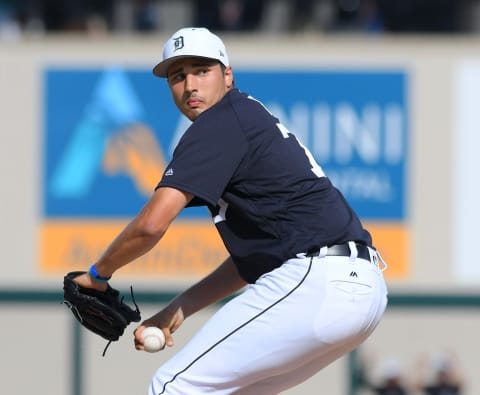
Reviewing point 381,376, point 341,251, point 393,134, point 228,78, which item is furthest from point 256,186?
point 393,134

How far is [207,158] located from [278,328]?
1.95 feet

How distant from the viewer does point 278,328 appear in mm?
4133

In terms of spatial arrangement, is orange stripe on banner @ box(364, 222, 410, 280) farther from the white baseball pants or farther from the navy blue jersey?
the white baseball pants

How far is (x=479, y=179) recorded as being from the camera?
11.7 m

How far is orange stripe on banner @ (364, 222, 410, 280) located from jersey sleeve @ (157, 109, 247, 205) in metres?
7.52

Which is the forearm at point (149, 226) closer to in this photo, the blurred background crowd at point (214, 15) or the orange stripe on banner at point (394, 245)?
the orange stripe on banner at point (394, 245)

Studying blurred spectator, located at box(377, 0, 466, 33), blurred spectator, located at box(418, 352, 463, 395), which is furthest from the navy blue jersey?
blurred spectator, located at box(377, 0, 466, 33)

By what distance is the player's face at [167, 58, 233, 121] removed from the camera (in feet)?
14.3

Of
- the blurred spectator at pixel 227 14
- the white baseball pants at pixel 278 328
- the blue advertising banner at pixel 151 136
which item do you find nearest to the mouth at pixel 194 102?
the white baseball pants at pixel 278 328

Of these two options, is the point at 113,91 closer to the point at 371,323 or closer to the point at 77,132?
the point at 77,132

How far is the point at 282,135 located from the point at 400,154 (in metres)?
7.57

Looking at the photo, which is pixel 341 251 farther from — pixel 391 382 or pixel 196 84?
pixel 391 382

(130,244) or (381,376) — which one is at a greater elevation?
(130,244)

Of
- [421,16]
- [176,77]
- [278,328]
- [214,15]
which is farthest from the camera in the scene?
[421,16]
